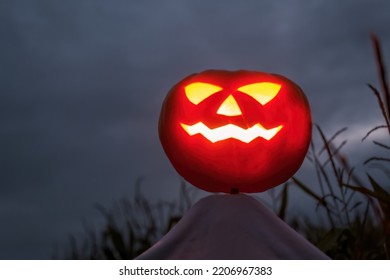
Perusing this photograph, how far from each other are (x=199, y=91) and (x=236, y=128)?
0.31 meters

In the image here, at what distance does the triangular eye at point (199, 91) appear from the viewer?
3.26 m

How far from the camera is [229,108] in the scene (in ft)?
10.5

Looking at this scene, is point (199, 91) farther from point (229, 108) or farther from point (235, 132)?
point (235, 132)

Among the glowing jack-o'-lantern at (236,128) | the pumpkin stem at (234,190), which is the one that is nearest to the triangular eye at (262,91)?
the glowing jack-o'-lantern at (236,128)

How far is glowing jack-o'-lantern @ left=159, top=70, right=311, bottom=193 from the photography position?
3191 millimetres

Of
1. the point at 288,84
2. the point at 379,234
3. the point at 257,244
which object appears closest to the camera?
the point at 257,244

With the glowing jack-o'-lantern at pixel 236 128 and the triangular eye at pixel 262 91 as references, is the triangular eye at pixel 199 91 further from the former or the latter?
the triangular eye at pixel 262 91

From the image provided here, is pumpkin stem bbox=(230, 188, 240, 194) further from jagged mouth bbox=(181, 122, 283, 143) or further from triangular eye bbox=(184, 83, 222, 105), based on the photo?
triangular eye bbox=(184, 83, 222, 105)

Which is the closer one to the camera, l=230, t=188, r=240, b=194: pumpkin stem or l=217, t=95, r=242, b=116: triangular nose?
l=217, t=95, r=242, b=116: triangular nose

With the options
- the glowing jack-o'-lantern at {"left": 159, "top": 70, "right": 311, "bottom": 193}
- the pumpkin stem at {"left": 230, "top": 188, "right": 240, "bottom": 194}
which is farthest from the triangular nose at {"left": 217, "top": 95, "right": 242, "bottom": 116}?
the pumpkin stem at {"left": 230, "top": 188, "right": 240, "bottom": 194}

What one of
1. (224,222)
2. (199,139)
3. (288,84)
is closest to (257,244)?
(224,222)
